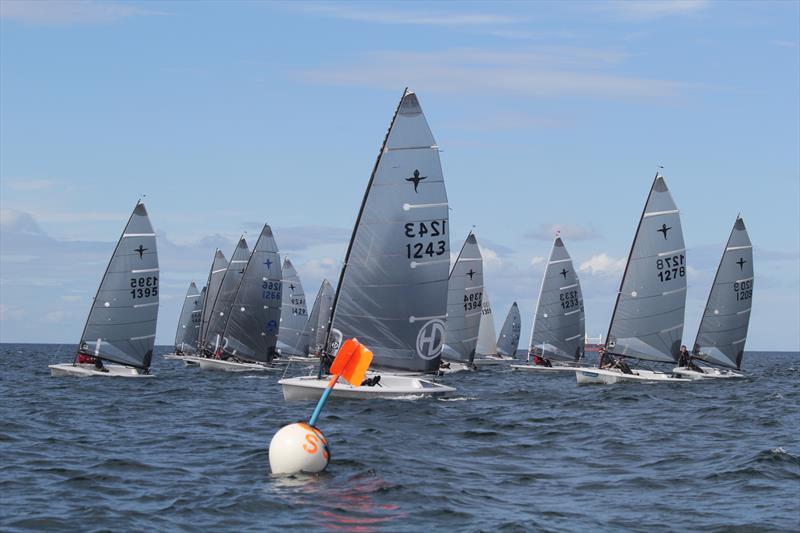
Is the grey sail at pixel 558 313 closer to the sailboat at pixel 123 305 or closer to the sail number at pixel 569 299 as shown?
the sail number at pixel 569 299

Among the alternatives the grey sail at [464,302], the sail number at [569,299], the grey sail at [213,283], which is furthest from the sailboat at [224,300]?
the sail number at [569,299]

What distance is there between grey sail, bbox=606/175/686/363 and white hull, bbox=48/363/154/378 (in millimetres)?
22117

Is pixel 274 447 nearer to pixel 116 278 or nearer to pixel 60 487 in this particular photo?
pixel 60 487

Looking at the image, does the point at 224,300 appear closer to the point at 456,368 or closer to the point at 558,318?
the point at 456,368

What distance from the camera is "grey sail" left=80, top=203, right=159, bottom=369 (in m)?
48.9

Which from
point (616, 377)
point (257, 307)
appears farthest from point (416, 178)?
point (257, 307)

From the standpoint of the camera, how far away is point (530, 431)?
27.5 metres

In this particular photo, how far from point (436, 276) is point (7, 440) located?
54.3 ft

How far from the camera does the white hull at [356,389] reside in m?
32.7

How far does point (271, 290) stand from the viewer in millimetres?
64125

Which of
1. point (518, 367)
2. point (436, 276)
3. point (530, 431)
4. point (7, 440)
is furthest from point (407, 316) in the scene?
point (518, 367)

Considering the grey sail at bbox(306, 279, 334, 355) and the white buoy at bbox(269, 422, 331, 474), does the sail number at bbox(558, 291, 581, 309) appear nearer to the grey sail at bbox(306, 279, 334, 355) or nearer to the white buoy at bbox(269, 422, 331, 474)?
the grey sail at bbox(306, 279, 334, 355)

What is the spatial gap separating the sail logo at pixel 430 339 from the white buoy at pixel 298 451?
59.6ft

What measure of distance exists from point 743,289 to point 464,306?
57.9ft
